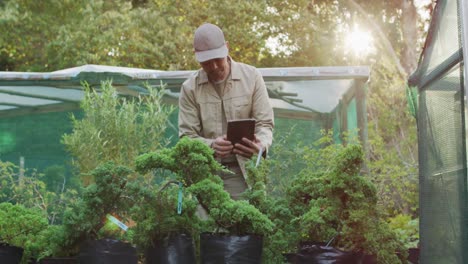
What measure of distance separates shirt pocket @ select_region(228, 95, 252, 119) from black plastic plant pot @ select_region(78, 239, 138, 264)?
1456 mm

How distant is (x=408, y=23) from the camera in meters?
23.6

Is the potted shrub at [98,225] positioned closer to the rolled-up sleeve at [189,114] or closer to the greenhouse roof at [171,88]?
the rolled-up sleeve at [189,114]

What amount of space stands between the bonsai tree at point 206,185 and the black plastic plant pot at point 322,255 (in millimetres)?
190

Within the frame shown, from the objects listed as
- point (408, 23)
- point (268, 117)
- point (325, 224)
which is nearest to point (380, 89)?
point (408, 23)

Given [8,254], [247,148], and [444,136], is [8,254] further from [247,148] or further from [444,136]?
[444,136]

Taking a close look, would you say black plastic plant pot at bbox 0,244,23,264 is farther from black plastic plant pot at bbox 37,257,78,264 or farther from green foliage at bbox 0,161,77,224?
green foliage at bbox 0,161,77,224

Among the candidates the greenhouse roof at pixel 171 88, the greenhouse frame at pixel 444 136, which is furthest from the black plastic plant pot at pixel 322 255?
the greenhouse roof at pixel 171 88

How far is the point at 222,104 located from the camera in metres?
5.27

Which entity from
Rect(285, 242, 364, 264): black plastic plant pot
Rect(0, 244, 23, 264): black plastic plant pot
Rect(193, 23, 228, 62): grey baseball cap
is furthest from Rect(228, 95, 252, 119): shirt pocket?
Rect(0, 244, 23, 264): black plastic plant pot

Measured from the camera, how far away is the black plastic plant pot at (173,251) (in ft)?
13.1

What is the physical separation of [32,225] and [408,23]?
2026cm

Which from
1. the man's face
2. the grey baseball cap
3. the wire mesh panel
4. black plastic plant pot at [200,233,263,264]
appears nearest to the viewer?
black plastic plant pot at [200,233,263,264]

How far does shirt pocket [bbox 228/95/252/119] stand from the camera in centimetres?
526

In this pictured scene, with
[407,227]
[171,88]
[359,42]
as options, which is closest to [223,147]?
[171,88]
